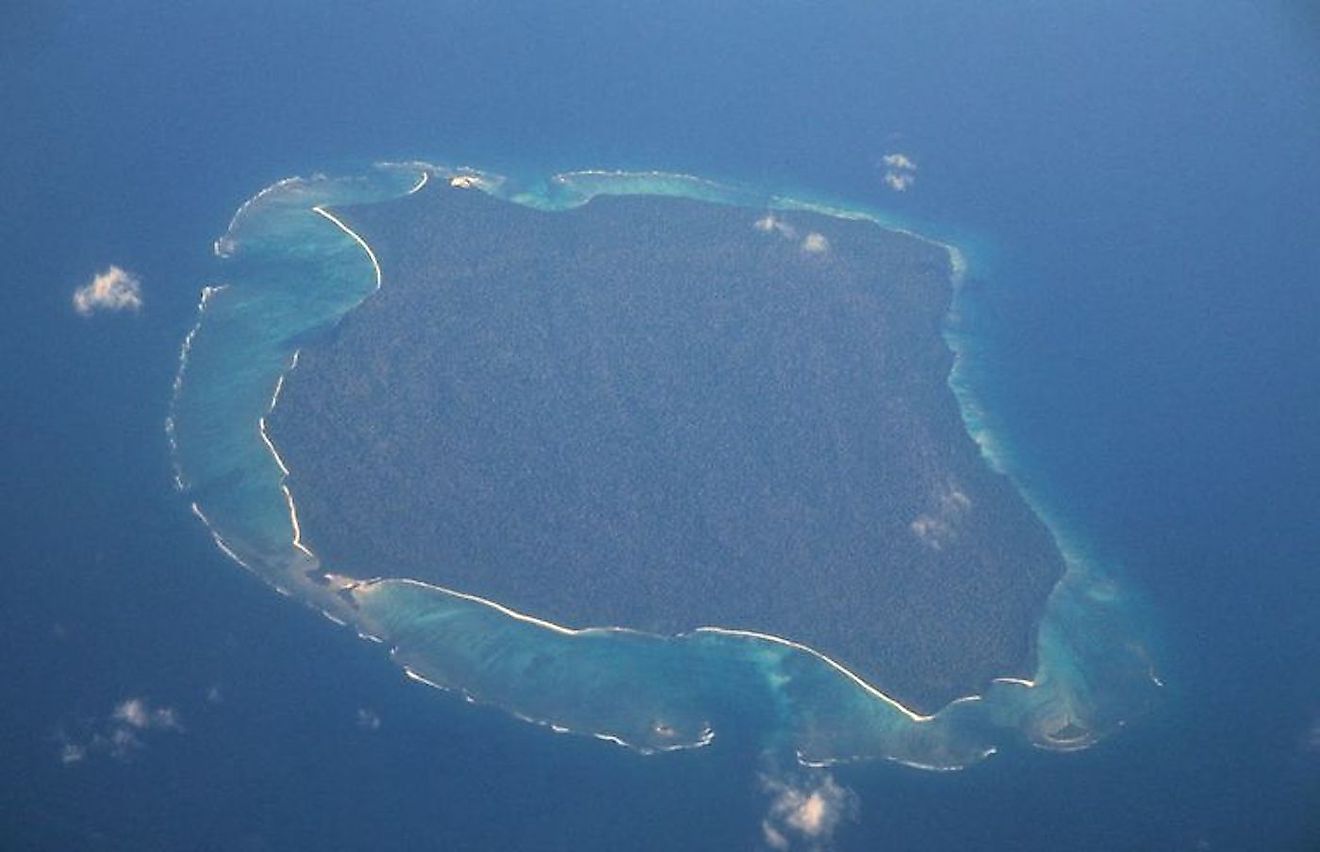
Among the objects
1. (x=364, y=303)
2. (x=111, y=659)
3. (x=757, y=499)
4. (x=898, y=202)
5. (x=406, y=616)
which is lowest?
(x=111, y=659)

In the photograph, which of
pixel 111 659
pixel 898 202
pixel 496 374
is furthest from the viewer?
pixel 898 202

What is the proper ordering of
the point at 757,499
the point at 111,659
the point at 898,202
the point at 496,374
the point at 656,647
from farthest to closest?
the point at 898,202 → the point at 496,374 → the point at 757,499 → the point at 656,647 → the point at 111,659

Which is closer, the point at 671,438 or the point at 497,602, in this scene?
the point at 497,602

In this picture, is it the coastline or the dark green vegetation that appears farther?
the dark green vegetation

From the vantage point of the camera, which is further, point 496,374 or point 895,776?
point 496,374

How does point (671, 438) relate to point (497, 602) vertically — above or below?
above

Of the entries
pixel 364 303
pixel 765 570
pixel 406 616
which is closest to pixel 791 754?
pixel 765 570

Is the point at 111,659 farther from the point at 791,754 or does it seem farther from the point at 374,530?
the point at 791,754

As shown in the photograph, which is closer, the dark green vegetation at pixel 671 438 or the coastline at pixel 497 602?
the coastline at pixel 497 602
